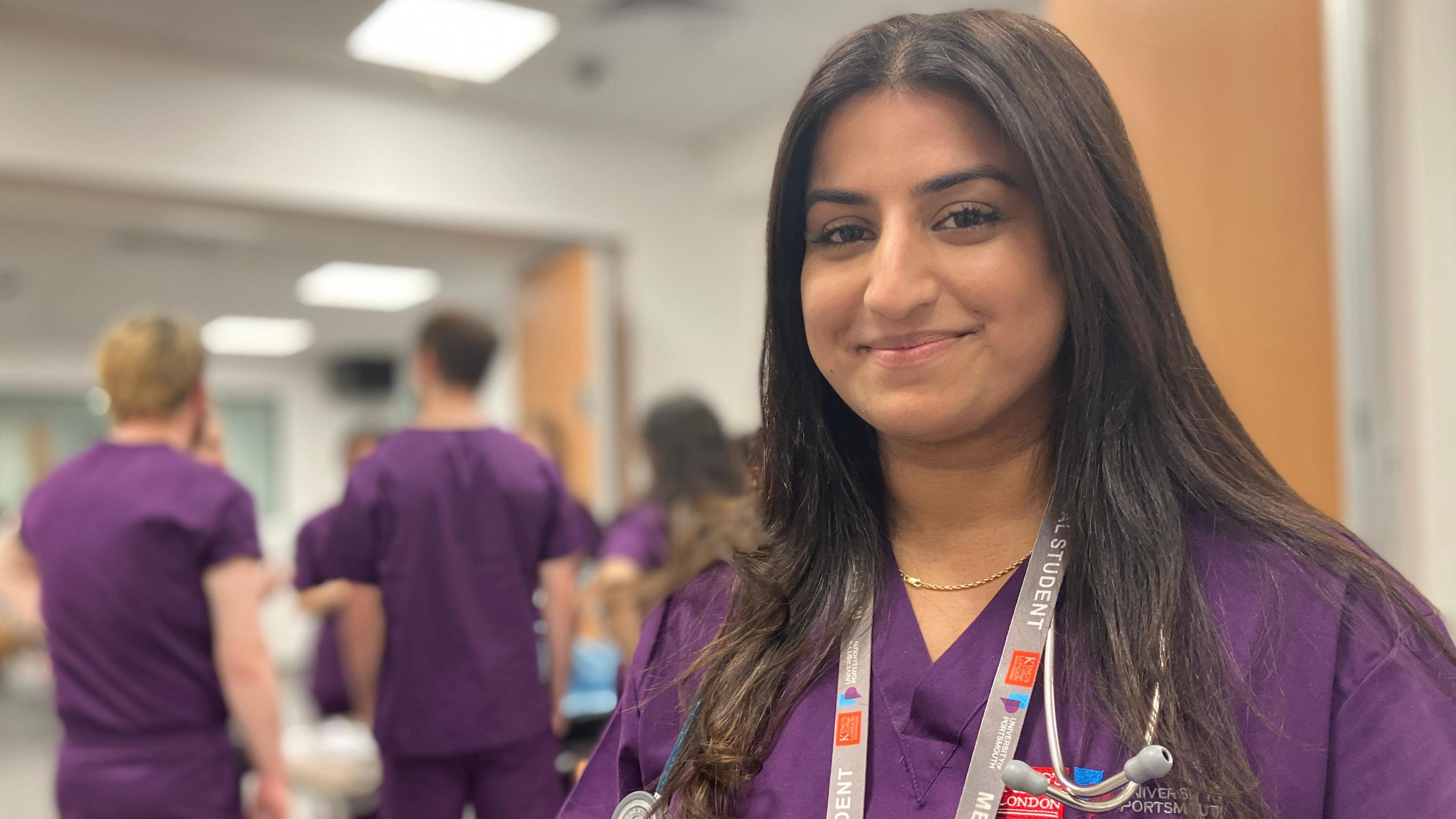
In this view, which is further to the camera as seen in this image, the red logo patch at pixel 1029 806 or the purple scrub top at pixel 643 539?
the purple scrub top at pixel 643 539

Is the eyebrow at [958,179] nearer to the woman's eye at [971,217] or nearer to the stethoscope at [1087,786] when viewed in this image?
the woman's eye at [971,217]

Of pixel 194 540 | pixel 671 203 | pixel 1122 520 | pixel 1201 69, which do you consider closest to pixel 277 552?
pixel 671 203

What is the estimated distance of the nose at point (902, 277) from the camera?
854 millimetres

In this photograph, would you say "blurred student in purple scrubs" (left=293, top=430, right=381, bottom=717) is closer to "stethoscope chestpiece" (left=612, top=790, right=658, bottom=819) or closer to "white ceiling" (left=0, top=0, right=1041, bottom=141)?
"white ceiling" (left=0, top=0, right=1041, bottom=141)

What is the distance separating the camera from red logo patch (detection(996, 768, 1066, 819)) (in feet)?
2.56

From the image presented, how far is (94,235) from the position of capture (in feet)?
17.7

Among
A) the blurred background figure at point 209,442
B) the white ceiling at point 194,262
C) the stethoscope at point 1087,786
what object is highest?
the white ceiling at point 194,262

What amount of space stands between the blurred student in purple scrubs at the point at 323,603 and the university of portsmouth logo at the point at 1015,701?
1.86 m

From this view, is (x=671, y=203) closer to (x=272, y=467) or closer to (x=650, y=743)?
(x=650, y=743)

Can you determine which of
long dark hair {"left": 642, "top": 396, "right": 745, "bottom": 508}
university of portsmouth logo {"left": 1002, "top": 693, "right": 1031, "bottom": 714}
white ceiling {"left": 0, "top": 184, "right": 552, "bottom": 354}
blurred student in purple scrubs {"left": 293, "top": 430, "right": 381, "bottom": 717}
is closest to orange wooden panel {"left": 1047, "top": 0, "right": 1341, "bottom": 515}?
long dark hair {"left": 642, "top": 396, "right": 745, "bottom": 508}

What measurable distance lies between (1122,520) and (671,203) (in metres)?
4.33

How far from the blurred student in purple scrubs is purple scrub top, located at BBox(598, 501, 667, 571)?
66 centimetres

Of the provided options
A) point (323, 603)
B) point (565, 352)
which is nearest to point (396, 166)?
point (565, 352)

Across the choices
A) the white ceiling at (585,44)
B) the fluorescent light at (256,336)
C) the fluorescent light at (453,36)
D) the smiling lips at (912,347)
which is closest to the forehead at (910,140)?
the smiling lips at (912,347)
